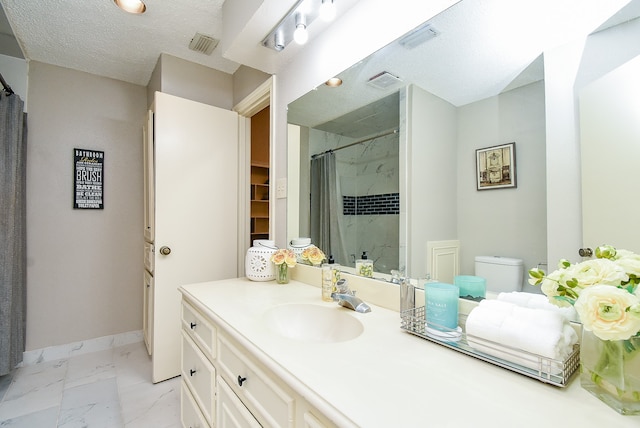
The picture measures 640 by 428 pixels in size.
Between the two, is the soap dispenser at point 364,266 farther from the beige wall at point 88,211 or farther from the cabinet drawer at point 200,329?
the beige wall at point 88,211

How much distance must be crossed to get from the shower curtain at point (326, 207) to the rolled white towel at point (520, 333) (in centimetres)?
73

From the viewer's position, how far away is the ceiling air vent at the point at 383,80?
3.88 feet

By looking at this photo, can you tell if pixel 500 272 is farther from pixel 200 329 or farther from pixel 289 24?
pixel 289 24

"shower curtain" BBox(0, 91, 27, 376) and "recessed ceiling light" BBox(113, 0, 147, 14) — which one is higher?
Result: "recessed ceiling light" BBox(113, 0, 147, 14)

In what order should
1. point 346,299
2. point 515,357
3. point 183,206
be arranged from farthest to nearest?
1. point 183,206
2. point 346,299
3. point 515,357

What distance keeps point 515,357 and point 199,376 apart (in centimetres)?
115

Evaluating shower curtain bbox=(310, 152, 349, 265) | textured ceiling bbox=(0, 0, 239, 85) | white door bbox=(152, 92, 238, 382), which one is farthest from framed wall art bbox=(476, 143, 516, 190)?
white door bbox=(152, 92, 238, 382)

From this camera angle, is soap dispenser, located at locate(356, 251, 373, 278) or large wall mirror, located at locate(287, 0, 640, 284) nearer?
large wall mirror, located at locate(287, 0, 640, 284)

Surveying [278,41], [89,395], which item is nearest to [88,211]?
[89,395]

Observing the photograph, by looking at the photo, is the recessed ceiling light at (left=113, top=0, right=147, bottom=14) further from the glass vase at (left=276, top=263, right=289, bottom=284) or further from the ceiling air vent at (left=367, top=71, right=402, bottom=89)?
the glass vase at (left=276, top=263, right=289, bottom=284)

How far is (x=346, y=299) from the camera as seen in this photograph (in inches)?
42.9

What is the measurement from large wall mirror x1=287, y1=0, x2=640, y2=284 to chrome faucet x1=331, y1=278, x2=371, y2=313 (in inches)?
7.2

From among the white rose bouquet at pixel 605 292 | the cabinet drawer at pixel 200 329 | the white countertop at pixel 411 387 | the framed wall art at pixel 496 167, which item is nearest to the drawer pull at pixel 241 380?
the white countertop at pixel 411 387

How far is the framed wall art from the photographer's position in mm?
846
